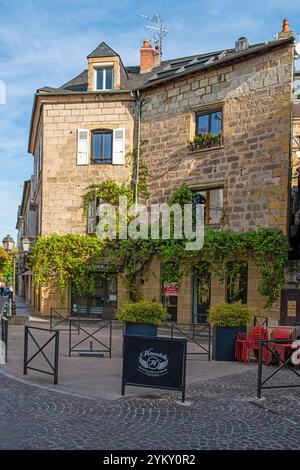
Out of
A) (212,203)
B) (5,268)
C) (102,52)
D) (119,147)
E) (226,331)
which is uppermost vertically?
(102,52)

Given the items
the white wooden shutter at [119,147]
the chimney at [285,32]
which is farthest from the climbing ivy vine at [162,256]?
the chimney at [285,32]

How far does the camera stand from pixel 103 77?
2092 centimetres

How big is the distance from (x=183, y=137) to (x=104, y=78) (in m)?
5.09

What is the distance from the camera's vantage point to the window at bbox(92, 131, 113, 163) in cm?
2041

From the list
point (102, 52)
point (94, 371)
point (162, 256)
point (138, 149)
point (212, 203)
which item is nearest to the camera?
point (94, 371)

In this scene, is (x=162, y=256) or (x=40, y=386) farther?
(x=162, y=256)

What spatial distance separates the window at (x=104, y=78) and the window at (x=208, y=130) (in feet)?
15.8

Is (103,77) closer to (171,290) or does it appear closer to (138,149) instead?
(138,149)

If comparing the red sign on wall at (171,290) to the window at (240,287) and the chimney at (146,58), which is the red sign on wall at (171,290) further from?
the chimney at (146,58)

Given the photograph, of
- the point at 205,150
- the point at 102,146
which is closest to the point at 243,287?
the point at 205,150

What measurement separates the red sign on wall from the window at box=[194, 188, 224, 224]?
8.90ft

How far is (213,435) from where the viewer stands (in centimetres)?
590
